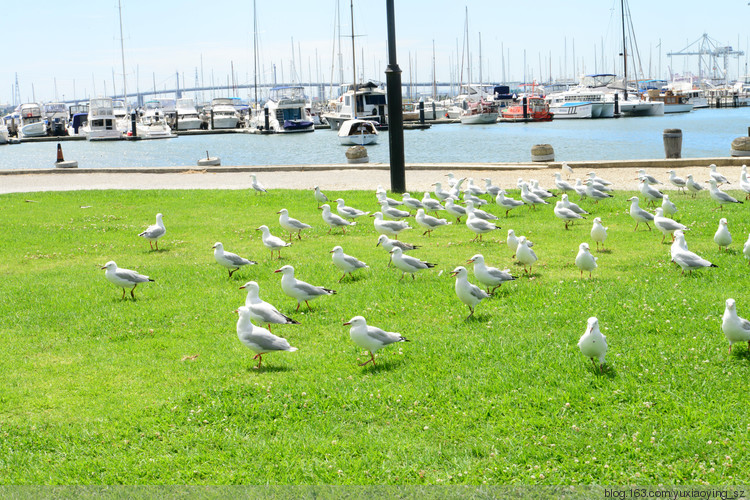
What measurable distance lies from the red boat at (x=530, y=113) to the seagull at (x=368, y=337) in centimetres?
11076

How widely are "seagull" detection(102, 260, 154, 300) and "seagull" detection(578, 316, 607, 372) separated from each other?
6421 millimetres

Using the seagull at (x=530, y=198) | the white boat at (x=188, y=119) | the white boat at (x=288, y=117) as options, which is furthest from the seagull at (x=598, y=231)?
the white boat at (x=188, y=119)

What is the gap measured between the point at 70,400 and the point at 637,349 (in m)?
5.57

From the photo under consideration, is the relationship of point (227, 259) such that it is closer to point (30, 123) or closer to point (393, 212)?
point (393, 212)

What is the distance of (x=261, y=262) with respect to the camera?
12.6 meters

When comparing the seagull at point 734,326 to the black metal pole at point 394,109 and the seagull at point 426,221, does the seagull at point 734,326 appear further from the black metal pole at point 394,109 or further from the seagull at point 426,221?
the black metal pole at point 394,109

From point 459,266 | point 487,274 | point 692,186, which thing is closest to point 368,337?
point 487,274

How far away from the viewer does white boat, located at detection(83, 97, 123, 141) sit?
89.6m

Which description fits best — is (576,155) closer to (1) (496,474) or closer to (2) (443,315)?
(2) (443,315)

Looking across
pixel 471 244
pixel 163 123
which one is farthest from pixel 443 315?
pixel 163 123

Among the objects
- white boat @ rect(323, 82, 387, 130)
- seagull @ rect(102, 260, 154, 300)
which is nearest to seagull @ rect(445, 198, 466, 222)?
seagull @ rect(102, 260, 154, 300)

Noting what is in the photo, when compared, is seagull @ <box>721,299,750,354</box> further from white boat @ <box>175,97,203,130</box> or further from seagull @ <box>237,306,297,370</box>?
white boat @ <box>175,97,203,130</box>

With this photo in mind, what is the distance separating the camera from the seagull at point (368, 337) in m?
7.39

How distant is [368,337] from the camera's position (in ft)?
24.4
